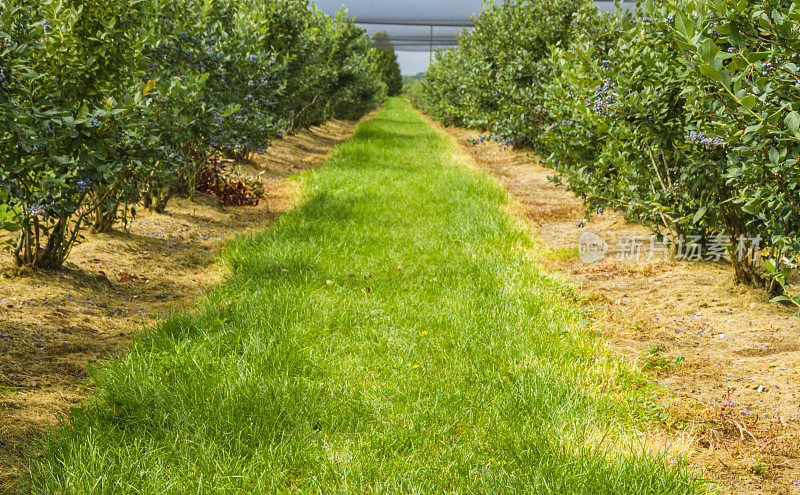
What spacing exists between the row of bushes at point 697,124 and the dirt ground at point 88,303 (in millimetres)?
3117

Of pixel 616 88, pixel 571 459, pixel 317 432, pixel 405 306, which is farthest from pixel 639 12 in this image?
pixel 317 432

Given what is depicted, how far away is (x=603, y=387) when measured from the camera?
2707 millimetres

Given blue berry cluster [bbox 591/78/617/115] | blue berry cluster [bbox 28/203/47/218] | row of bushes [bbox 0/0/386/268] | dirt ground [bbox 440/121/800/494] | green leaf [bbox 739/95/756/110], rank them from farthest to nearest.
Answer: blue berry cluster [bbox 591/78/617/115] < blue berry cluster [bbox 28/203/47/218] < row of bushes [bbox 0/0/386/268] < dirt ground [bbox 440/121/800/494] < green leaf [bbox 739/95/756/110]

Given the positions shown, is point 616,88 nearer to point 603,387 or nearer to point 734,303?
point 734,303

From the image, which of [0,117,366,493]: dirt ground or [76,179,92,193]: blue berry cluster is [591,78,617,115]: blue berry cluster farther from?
[76,179,92,193]: blue berry cluster

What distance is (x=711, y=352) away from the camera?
303cm

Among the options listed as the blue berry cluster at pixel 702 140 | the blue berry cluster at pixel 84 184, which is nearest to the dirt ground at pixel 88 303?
the blue berry cluster at pixel 84 184

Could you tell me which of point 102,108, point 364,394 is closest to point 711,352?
point 364,394

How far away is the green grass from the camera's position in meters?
2.04

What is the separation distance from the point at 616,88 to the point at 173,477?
3845 mm

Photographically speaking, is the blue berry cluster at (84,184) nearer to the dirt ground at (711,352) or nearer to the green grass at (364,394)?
the green grass at (364,394)

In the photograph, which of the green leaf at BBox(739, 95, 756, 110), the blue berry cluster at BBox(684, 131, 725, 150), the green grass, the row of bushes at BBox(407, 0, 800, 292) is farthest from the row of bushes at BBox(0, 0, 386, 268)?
the blue berry cluster at BBox(684, 131, 725, 150)

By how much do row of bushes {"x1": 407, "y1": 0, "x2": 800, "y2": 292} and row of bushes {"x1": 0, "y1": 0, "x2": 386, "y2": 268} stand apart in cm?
294

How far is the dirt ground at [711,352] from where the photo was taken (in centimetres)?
223
